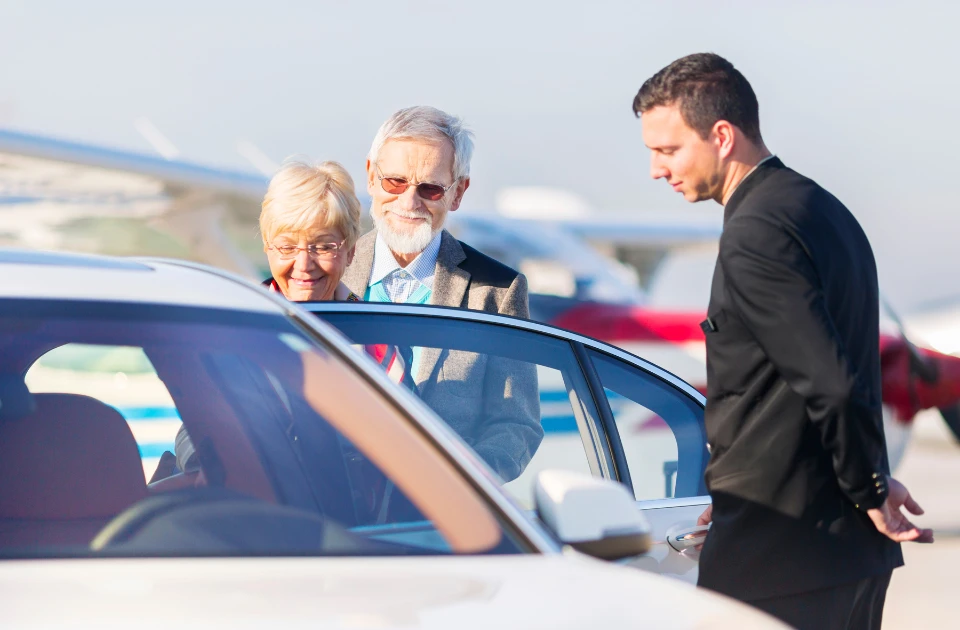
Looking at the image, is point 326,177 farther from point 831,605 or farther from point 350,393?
point 831,605

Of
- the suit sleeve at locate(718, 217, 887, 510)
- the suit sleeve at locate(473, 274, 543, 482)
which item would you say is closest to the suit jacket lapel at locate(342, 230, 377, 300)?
the suit sleeve at locate(473, 274, 543, 482)

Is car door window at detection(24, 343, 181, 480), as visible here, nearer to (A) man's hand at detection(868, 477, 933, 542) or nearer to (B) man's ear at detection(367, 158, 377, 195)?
(B) man's ear at detection(367, 158, 377, 195)

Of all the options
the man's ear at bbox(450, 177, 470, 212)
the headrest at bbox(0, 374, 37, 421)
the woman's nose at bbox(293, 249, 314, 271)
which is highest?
the man's ear at bbox(450, 177, 470, 212)

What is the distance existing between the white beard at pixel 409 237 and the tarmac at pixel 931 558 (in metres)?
3.21

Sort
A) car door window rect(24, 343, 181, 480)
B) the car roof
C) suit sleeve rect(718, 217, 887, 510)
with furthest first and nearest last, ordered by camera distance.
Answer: car door window rect(24, 343, 181, 480) → suit sleeve rect(718, 217, 887, 510) → the car roof

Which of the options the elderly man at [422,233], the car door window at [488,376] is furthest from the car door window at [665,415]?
the elderly man at [422,233]

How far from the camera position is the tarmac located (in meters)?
5.73

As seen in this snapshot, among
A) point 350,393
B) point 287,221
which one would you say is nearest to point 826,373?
point 350,393

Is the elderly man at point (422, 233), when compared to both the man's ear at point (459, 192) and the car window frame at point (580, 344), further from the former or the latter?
the car window frame at point (580, 344)

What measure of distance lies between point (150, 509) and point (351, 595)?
0.45 metres

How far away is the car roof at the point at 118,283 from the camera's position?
211 cm

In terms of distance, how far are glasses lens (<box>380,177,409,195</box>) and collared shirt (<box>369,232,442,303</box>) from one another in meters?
0.15

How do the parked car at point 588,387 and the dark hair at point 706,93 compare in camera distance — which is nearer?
the dark hair at point 706,93

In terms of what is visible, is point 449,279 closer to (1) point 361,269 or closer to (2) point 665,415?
(1) point 361,269
